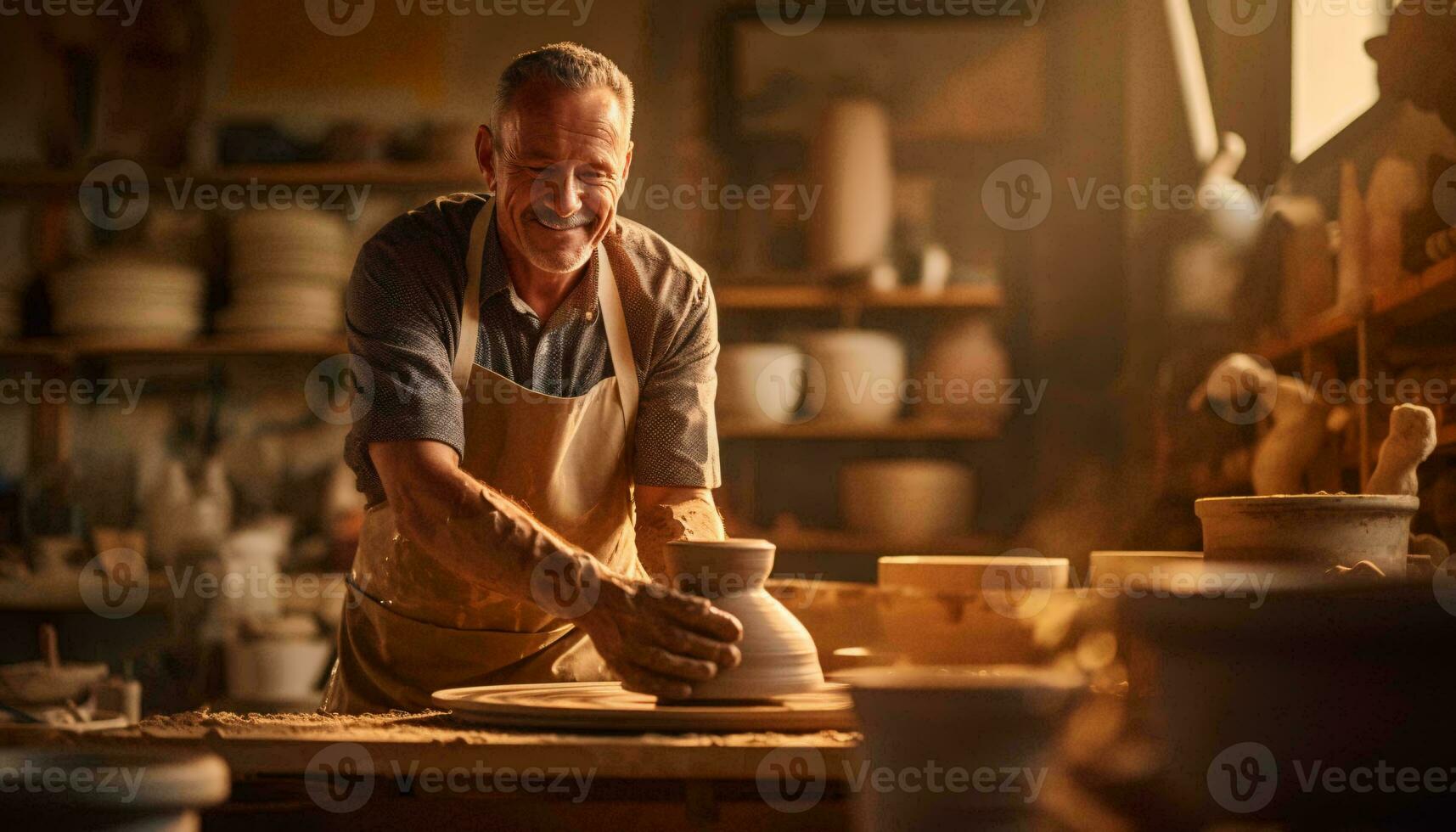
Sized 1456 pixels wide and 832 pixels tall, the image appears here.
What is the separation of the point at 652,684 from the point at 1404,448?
96cm

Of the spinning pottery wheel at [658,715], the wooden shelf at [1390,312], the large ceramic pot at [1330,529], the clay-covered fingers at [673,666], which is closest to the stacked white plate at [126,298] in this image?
the spinning pottery wheel at [658,715]

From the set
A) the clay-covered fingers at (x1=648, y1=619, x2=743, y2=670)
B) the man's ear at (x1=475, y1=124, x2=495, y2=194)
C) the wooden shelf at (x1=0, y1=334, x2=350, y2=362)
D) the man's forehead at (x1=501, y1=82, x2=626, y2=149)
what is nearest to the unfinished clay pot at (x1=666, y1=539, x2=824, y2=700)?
the clay-covered fingers at (x1=648, y1=619, x2=743, y2=670)

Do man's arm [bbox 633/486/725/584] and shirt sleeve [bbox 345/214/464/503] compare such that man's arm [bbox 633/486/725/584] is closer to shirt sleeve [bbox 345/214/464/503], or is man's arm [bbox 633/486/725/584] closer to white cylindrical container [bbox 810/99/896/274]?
shirt sleeve [bbox 345/214/464/503]

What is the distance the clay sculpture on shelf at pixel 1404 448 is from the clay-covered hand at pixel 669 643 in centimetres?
83

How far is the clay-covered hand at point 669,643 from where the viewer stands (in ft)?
4.92

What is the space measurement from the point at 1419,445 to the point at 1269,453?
0.80 m

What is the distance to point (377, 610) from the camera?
2342 millimetres

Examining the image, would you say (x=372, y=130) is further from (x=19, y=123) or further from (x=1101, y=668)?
(x=1101, y=668)

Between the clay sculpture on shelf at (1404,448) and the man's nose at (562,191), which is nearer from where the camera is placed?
the clay sculpture on shelf at (1404,448)

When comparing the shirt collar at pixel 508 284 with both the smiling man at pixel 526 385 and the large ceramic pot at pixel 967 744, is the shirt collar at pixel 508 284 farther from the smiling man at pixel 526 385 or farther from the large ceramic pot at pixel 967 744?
the large ceramic pot at pixel 967 744

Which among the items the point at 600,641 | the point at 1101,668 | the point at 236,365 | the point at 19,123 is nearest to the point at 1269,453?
the point at 1101,668

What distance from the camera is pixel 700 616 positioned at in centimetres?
151

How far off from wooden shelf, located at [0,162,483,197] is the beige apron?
2082 mm

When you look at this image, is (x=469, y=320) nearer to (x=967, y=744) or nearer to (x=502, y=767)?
(x=502, y=767)
